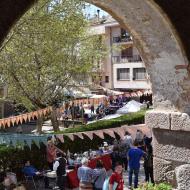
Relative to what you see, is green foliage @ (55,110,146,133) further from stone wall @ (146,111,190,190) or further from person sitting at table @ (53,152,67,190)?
stone wall @ (146,111,190,190)

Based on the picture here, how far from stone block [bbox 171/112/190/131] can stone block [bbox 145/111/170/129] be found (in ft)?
0.29

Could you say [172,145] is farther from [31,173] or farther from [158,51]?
[31,173]

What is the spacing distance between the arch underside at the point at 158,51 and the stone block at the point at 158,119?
0.10m

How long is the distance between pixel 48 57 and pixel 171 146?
40.7 feet

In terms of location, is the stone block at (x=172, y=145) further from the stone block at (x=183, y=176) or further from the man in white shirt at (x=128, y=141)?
the man in white shirt at (x=128, y=141)

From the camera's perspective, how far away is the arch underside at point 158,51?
476 cm

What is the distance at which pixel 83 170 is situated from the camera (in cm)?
1078

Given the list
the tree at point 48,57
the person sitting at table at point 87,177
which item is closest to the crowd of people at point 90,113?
the tree at point 48,57

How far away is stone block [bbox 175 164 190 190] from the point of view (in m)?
4.89

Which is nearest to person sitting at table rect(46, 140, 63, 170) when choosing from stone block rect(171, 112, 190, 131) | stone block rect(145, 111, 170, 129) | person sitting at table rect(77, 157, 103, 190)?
person sitting at table rect(77, 157, 103, 190)

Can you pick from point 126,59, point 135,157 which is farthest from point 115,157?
point 126,59

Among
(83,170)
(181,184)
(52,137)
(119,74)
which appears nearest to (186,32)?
(181,184)

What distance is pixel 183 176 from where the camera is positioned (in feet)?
16.2

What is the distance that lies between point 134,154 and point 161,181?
6.36 m
